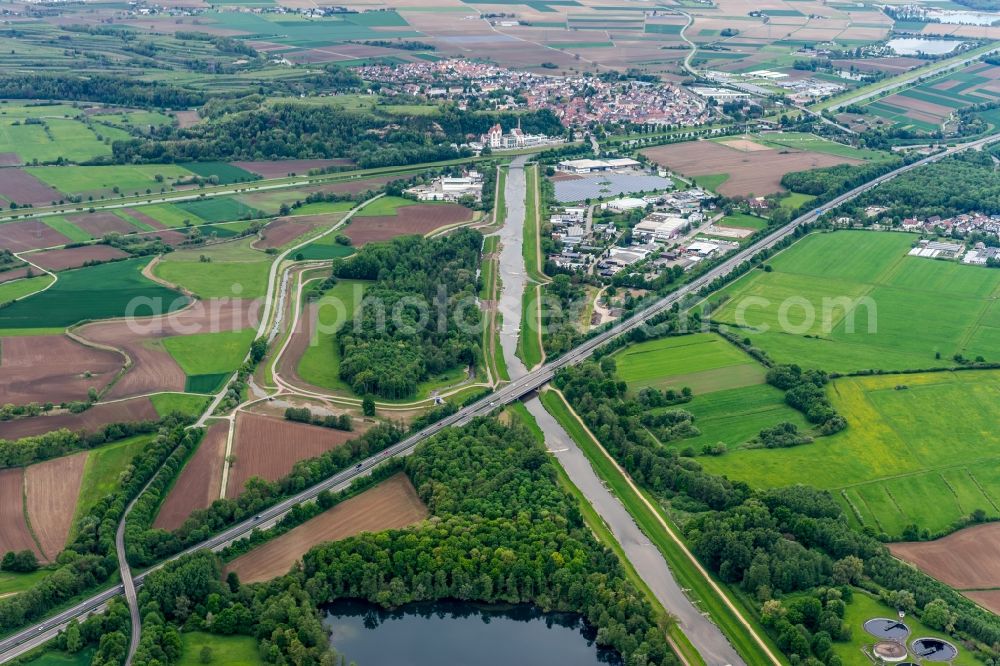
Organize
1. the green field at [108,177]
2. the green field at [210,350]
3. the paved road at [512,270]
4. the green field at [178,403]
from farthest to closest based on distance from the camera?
the green field at [108,177] < the paved road at [512,270] < the green field at [210,350] < the green field at [178,403]

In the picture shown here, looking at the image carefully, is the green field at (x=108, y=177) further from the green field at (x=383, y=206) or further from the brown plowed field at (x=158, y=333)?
the brown plowed field at (x=158, y=333)

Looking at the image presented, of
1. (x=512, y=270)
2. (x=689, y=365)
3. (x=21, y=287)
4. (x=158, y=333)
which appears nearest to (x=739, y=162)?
(x=512, y=270)

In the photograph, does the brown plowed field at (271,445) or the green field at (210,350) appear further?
the green field at (210,350)

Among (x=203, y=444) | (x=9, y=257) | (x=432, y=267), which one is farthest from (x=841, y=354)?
(x=9, y=257)

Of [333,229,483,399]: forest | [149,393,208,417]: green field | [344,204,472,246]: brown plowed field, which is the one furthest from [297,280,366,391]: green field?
[344,204,472,246]: brown plowed field

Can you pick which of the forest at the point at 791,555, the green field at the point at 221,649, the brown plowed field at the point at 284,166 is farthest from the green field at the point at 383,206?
the green field at the point at 221,649

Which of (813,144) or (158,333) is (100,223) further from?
(813,144)

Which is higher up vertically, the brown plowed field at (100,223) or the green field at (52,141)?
the green field at (52,141)
